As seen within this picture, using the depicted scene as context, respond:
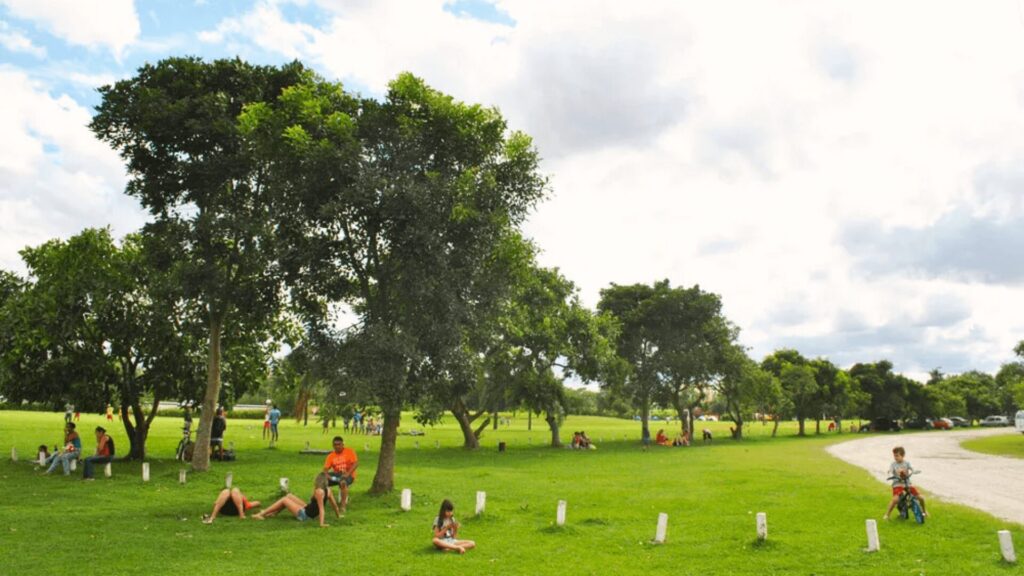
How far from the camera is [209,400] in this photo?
2659cm

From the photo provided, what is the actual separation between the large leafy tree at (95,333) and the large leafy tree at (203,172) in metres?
2.95

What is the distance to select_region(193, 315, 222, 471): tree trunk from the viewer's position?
1049 inches

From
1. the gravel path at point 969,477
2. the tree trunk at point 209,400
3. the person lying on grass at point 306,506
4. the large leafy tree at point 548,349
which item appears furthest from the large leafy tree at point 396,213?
the large leafy tree at point 548,349

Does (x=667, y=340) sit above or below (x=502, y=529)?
above

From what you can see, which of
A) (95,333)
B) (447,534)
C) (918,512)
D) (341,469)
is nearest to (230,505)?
(341,469)

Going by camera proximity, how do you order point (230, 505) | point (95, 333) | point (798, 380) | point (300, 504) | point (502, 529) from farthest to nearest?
point (798, 380) → point (95, 333) → point (230, 505) → point (300, 504) → point (502, 529)

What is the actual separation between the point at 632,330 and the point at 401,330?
41.8 m

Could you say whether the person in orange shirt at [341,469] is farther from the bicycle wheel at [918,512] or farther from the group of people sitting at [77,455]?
the bicycle wheel at [918,512]

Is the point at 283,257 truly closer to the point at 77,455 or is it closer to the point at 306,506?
the point at 306,506

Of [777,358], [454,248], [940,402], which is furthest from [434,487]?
[940,402]

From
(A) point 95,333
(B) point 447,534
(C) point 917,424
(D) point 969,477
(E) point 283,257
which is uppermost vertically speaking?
(E) point 283,257

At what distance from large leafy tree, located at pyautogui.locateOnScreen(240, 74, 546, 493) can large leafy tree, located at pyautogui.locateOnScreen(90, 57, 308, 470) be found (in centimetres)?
326

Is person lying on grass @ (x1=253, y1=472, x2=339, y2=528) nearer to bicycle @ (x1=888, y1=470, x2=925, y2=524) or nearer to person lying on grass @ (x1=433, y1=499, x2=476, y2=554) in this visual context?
person lying on grass @ (x1=433, y1=499, x2=476, y2=554)

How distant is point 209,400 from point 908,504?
23235 mm
